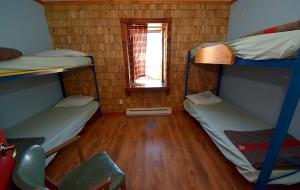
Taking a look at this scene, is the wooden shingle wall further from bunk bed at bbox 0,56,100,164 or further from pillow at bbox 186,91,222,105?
bunk bed at bbox 0,56,100,164

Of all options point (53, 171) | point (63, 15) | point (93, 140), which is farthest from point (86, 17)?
point (53, 171)

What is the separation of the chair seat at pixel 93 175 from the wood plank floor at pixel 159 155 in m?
0.48

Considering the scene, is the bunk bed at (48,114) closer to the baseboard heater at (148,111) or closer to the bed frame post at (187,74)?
the baseboard heater at (148,111)

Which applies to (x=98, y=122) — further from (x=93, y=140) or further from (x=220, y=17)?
(x=220, y=17)

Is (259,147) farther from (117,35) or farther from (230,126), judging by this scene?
(117,35)

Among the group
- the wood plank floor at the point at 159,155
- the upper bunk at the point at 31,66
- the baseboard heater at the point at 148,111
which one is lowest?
the wood plank floor at the point at 159,155

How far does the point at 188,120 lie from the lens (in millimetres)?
2953

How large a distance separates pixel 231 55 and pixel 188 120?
1839mm

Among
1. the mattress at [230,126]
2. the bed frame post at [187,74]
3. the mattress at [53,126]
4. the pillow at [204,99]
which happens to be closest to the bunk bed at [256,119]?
the mattress at [230,126]

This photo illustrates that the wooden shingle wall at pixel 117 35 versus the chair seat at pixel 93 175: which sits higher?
the wooden shingle wall at pixel 117 35

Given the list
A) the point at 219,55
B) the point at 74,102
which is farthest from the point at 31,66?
the point at 219,55

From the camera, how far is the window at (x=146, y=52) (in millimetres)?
2816

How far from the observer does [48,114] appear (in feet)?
7.43

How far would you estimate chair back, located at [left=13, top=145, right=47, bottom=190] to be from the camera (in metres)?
0.67
